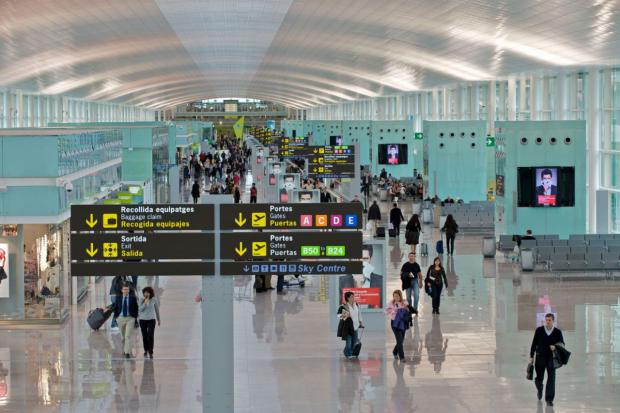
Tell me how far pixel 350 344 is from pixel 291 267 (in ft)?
16.8

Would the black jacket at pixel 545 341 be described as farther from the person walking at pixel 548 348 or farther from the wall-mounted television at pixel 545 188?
the wall-mounted television at pixel 545 188

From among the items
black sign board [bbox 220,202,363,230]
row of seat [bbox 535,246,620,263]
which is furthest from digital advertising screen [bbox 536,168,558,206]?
black sign board [bbox 220,202,363,230]

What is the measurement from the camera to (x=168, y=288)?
2458 centimetres

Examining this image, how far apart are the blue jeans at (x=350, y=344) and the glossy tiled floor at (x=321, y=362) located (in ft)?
0.65

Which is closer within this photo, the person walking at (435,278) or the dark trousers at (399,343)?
the dark trousers at (399,343)

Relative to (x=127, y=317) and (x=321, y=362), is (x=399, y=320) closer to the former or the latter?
(x=321, y=362)

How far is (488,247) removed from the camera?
30141 millimetres

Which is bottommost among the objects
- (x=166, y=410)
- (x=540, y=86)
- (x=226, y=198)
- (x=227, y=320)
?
(x=166, y=410)

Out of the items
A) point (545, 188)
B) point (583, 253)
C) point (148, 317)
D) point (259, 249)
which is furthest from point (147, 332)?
point (545, 188)

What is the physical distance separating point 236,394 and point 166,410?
1112 millimetres

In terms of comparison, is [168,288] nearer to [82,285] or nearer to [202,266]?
[82,285]

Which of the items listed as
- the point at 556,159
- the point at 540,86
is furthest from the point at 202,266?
the point at 540,86

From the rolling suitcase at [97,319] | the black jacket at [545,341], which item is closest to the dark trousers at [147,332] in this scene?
the rolling suitcase at [97,319]

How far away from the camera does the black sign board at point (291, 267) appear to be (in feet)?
36.3
